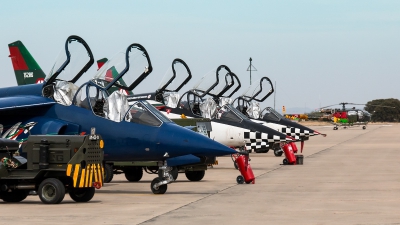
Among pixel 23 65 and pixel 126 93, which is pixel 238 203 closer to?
pixel 126 93

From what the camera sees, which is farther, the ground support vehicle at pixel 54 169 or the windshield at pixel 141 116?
the windshield at pixel 141 116

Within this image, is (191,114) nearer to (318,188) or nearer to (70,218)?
(318,188)

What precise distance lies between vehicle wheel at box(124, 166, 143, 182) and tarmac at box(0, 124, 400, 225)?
19 centimetres

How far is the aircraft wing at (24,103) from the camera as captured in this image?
53.8ft

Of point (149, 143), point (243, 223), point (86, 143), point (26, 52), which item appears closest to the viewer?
point (243, 223)

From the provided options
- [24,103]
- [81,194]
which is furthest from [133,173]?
[81,194]

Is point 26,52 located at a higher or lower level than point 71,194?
higher

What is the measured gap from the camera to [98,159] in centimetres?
1409

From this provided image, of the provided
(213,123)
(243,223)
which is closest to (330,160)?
(213,123)

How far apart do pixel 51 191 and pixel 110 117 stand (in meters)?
2.63

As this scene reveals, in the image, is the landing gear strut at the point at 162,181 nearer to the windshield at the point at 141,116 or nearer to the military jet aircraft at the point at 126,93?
the military jet aircraft at the point at 126,93

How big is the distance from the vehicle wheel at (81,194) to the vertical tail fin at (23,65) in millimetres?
12297

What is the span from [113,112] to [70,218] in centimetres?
470

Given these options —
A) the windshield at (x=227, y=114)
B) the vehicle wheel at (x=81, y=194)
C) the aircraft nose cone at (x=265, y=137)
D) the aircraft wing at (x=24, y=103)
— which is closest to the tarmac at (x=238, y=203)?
the vehicle wheel at (x=81, y=194)
